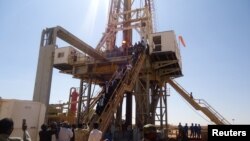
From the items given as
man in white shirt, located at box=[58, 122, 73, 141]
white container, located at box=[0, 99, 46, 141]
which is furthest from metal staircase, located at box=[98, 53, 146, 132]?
man in white shirt, located at box=[58, 122, 73, 141]

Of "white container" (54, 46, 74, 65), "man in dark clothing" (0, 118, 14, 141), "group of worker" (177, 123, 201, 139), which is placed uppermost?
"white container" (54, 46, 74, 65)

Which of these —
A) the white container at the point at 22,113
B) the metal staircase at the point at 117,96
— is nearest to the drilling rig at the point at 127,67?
the metal staircase at the point at 117,96

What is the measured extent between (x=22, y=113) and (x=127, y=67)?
33.1 ft

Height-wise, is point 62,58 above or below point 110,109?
above

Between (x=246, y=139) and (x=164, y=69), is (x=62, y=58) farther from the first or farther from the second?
(x=246, y=139)

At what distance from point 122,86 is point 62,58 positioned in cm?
985

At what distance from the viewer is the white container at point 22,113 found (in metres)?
7.98

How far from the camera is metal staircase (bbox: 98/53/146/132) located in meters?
14.1

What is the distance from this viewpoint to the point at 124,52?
22.1 metres

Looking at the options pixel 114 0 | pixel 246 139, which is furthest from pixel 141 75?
pixel 246 139

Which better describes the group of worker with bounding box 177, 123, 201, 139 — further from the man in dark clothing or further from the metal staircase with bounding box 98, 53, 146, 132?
the man in dark clothing

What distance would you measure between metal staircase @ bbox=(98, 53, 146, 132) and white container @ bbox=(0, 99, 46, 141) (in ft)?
17.9

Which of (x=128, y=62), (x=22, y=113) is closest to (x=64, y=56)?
(x=128, y=62)

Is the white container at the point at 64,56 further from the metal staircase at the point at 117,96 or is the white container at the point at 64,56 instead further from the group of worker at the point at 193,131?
the group of worker at the point at 193,131
